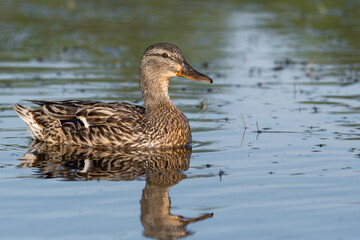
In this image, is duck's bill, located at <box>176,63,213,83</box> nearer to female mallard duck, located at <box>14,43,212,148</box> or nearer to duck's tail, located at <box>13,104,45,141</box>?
female mallard duck, located at <box>14,43,212,148</box>

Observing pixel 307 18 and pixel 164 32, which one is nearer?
pixel 164 32

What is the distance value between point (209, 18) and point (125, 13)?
11.5 feet

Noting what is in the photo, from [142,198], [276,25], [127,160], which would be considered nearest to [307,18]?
[276,25]

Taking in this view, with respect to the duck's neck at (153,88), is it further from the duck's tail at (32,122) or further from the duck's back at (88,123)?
the duck's tail at (32,122)

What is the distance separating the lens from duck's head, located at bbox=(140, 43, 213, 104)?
35.4ft

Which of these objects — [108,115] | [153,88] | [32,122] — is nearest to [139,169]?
[108,115]

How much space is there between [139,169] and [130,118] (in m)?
1.69

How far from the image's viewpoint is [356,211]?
6.95 meters

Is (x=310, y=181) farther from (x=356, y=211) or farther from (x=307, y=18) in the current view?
(x=307, y=18)

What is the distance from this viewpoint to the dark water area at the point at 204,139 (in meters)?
6.78

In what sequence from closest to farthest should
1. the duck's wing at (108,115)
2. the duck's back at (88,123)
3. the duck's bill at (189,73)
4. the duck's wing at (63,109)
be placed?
the duck's back at (88,123) < the duck's wing at (108,115) < the duck's wing at (63,109) < the duck's bill at (189,73)

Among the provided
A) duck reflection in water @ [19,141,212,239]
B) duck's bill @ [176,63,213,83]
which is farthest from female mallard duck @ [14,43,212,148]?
duck reflection in water @ [19,141,212,239]

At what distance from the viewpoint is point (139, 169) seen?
8.88 metres

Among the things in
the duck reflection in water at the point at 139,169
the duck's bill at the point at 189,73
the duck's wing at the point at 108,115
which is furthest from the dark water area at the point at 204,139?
the duck's bill at the point at 189,73
